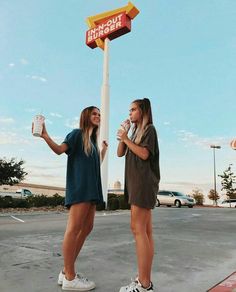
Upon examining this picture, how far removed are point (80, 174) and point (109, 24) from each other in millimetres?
20711

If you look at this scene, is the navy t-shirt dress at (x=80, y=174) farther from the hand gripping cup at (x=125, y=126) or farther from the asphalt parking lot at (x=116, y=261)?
the asphalt parking lot at (x=116, y=261)

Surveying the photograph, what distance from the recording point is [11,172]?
76.9 feet

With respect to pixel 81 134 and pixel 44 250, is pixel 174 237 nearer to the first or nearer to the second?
pixel 44 250

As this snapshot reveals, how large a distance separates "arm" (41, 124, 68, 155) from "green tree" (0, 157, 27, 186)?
20817mm

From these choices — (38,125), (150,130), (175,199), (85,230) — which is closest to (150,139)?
(150,130)

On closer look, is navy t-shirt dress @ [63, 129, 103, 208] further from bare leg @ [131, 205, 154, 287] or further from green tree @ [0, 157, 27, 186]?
green tree @ [0, 157, 27, 186]

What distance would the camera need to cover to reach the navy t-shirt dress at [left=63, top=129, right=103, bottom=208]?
10.9ft

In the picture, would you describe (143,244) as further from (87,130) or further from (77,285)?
(87,130)

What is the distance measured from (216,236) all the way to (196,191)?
45865 mm

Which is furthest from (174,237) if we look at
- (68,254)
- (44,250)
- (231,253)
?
(68,254)

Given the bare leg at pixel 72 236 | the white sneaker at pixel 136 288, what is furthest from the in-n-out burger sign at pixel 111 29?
the white sneaker at pixel 136 288

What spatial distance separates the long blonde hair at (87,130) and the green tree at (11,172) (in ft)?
67.7

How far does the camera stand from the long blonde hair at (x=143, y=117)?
3297 millimetres

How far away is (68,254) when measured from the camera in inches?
130
